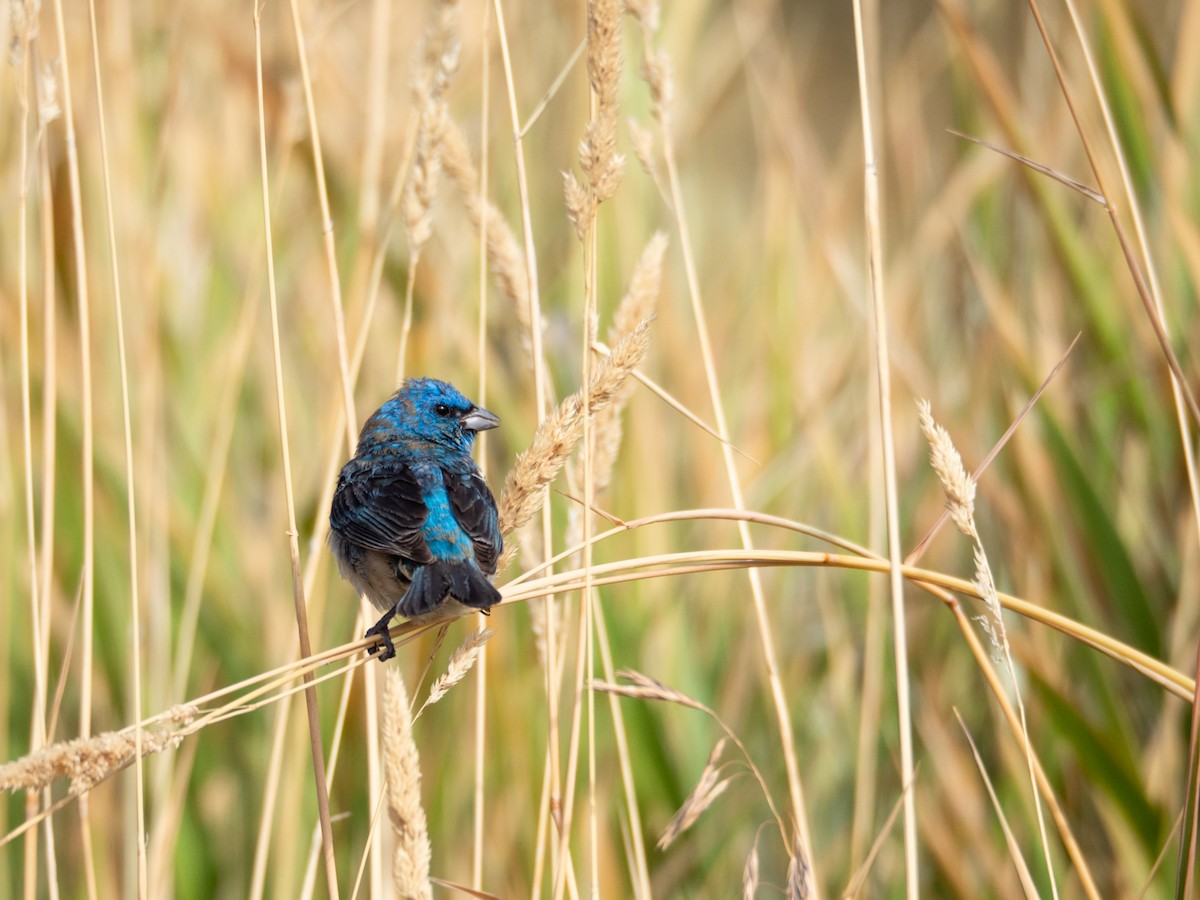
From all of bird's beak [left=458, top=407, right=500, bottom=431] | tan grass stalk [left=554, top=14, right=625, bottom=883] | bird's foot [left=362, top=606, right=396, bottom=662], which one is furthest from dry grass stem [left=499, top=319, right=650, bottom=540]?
bird's beak [left=458, top=407, right=500, bottom=431]

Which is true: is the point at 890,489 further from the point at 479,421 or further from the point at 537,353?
the point at 479,421

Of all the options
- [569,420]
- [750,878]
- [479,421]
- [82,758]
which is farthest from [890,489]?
[479,421]

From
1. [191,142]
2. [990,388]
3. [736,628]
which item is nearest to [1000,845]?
[736,628]

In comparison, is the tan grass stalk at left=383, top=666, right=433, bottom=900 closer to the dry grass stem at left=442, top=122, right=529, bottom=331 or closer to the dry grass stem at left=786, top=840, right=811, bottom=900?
the dry grass stem at left=786, top=840, right=811, bottom=900

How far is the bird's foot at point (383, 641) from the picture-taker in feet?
5.90

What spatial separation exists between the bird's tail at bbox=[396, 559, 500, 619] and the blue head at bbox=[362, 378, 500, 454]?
2.06 ft

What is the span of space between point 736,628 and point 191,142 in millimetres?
1988

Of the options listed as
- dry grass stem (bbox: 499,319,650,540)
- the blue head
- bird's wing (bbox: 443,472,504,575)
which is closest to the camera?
dry grass stem (bbox: 499,319,650,540)

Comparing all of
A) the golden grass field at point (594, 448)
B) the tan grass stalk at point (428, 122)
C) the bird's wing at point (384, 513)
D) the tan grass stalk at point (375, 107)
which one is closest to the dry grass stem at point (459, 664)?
the golden grass field at point (594, 448)

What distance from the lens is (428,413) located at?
8.71 feet

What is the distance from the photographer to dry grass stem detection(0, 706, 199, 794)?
4.22 ft

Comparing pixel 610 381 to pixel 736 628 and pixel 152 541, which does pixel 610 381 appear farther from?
pixel 736 628

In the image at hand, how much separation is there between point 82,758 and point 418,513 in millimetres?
945

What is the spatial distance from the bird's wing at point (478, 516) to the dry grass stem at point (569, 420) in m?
0.47
